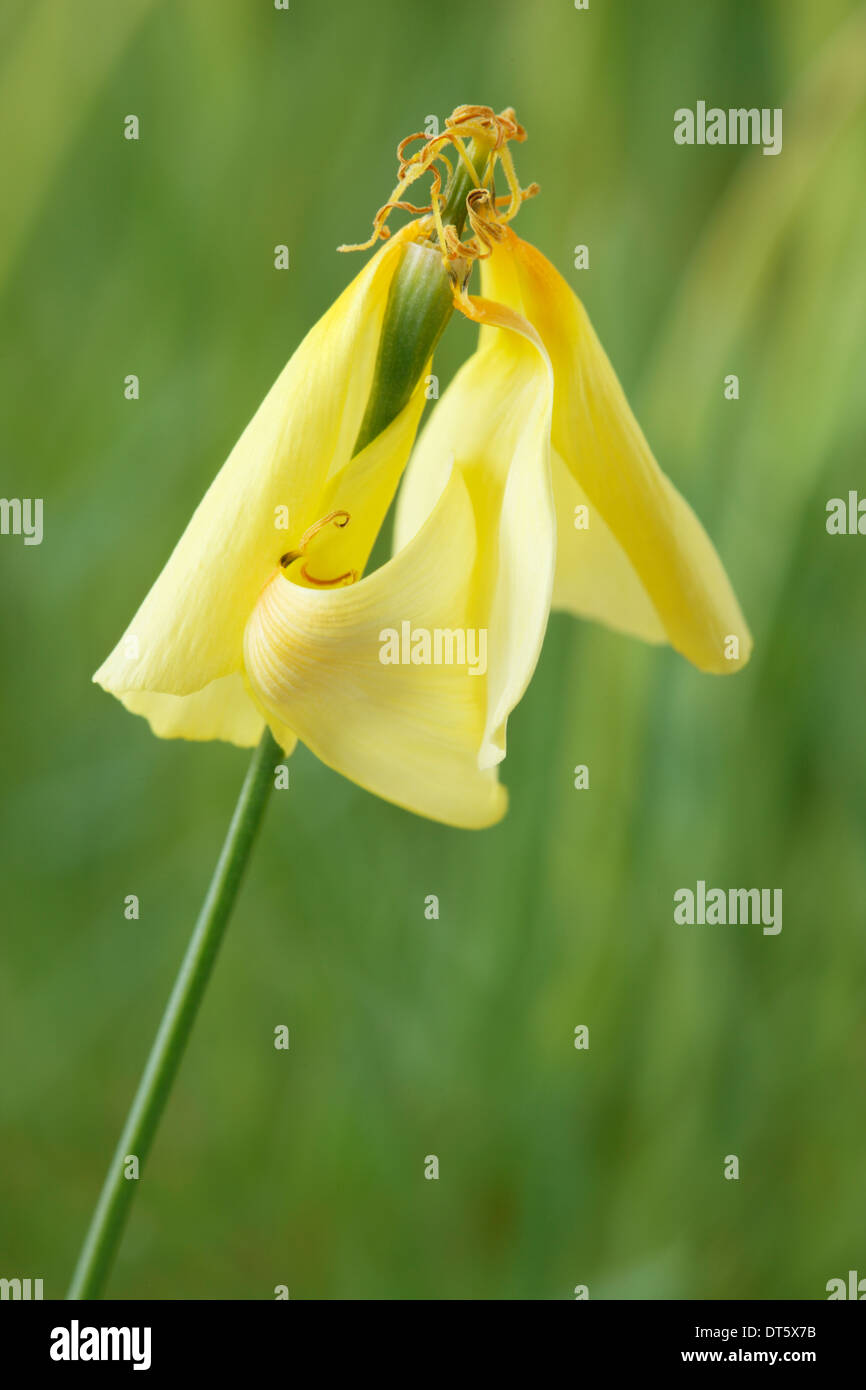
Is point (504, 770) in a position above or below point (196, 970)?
above

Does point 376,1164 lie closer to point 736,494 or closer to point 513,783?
point 513,783

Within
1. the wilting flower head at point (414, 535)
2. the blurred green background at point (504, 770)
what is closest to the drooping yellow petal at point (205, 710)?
the wilting flower head at point (414, 535)

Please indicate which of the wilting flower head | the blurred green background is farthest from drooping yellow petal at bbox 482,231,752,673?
the blurred green background

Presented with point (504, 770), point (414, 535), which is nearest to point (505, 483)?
point (414, 535)

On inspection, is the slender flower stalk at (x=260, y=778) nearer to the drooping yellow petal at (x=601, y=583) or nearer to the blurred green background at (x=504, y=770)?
the drooping yellow petal at (x=601, y=583)

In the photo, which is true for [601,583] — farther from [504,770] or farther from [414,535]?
[504,770]

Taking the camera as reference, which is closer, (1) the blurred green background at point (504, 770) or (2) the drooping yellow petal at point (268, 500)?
(2) the drooping yellow petal at point (268, 500)

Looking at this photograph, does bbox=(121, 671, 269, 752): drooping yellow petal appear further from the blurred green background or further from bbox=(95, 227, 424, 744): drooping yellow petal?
the blurred green background
